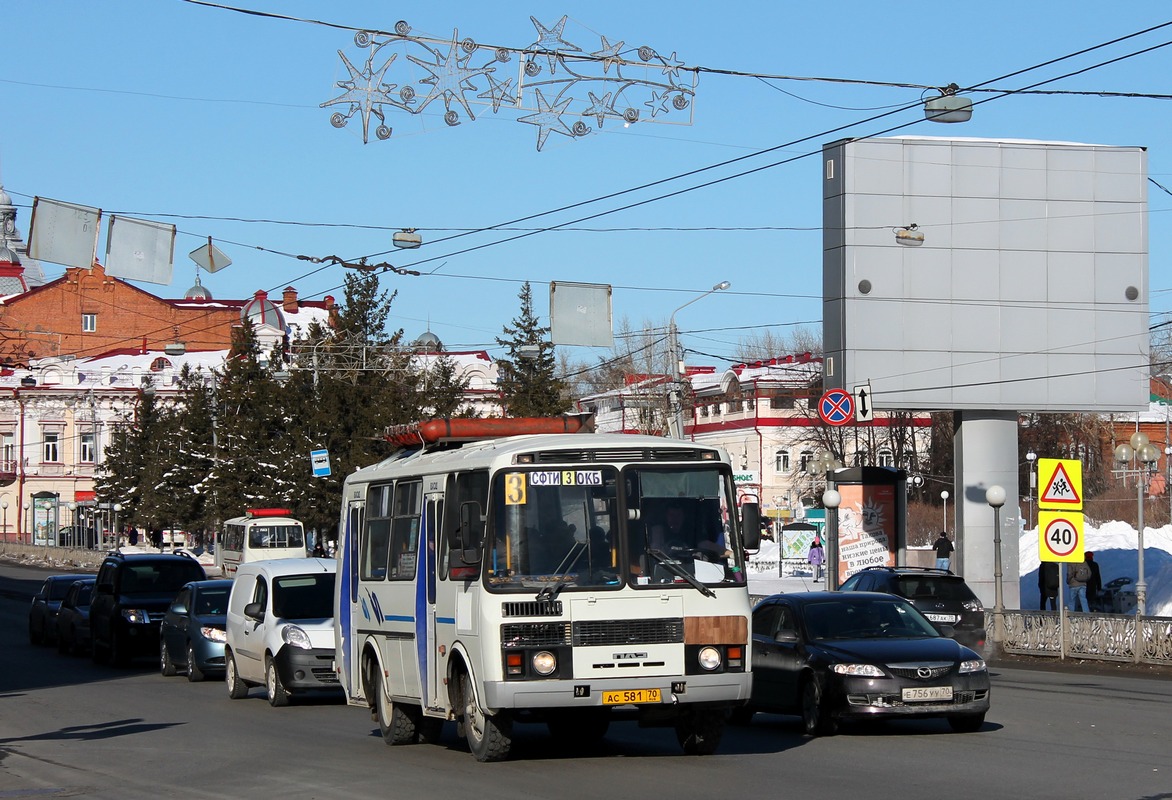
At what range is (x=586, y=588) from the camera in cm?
1243

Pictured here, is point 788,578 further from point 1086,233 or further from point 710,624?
point 710,624

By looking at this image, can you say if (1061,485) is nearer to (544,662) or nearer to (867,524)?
(867,524)

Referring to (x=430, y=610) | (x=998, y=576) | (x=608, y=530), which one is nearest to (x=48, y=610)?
(x=998, y=576)

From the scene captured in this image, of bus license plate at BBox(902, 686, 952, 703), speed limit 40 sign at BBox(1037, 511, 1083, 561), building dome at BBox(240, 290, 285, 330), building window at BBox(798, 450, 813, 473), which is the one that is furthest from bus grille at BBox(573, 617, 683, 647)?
building dome at BBox(240, 290, 285, 330)

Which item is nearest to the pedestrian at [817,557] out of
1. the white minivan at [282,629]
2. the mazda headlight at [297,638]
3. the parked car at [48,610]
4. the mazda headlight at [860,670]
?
the parked car at [48,610]

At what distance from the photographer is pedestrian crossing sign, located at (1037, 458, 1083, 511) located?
2509 centimetres

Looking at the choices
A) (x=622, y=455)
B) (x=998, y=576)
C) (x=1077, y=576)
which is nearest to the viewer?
(x=622, y=455)

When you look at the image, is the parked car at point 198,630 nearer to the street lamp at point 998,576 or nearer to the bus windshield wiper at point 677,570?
the bus windshield wiper at point 677,570

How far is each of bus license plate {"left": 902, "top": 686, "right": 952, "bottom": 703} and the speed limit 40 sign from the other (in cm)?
1094

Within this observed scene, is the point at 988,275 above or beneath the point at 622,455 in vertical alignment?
above

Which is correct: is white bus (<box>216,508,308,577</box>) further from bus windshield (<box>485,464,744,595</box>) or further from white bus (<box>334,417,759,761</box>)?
bus windshield (<box>485,464,744,595</box>)

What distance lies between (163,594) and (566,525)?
18438 millimetres

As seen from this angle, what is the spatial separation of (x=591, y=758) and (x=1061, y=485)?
14.0 m

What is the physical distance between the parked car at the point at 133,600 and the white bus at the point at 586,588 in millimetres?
15751
